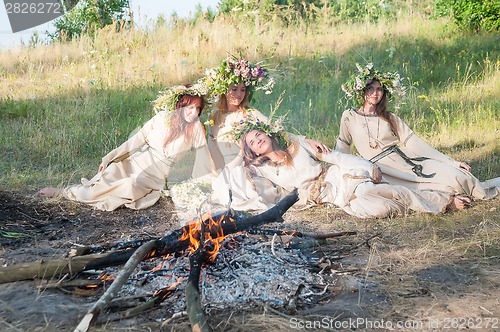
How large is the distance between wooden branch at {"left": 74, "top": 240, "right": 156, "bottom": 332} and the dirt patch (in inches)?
6.5

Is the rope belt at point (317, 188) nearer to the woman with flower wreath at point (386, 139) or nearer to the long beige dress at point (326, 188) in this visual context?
the long beige dress at point (326, 188)

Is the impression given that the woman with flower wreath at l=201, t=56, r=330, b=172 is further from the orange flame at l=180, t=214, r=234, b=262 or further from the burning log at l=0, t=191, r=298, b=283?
the burning log at l=0, t=191, r=298, b=283

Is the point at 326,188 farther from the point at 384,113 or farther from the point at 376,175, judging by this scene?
the point at 384,113

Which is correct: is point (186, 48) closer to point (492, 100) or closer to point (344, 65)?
point (344, 65)

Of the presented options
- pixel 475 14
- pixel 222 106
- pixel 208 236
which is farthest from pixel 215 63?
pixel 208 236

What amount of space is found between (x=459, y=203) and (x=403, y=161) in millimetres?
871

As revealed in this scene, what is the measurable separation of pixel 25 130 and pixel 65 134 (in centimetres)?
78

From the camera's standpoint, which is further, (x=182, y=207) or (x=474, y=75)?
(x=474, y=75)

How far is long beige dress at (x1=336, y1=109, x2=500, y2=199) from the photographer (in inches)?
261

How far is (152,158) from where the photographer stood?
7.15 meters

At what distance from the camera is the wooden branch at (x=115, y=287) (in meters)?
3.39

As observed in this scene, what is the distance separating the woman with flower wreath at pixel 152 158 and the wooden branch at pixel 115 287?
111 inches

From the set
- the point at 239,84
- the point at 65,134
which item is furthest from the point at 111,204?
the point at 65,134

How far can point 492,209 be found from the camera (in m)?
6.31
